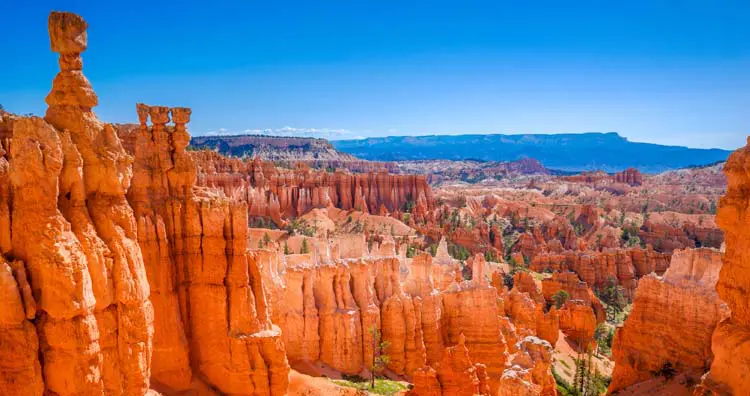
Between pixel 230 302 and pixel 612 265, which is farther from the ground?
pixel 230 302

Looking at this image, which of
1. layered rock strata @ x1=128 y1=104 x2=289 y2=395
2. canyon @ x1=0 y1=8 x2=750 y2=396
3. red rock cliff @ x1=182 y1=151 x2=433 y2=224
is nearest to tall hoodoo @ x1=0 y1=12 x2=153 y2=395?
canyon @ x1=0 y1=8 x2=750 y2=396

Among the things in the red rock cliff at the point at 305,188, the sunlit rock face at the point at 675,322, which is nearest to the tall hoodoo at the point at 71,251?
the sunlit rock face at the point at 675,322

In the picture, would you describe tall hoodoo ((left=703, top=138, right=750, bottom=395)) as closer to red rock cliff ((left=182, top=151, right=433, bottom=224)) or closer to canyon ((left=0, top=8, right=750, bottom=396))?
canyon ((left=0, top=8, right=750, bottom=396))

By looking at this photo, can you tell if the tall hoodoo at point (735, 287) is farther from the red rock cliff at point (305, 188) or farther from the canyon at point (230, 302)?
the red rock cliff at point (305, 188)

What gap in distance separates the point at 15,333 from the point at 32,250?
134cm

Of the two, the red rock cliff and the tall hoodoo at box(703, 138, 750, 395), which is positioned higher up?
the tall hoodoo at box(703, 138, 750, 395)

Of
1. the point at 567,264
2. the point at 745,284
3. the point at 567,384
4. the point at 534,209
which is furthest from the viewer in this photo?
the point at 534,209

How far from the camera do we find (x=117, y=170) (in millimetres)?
10641

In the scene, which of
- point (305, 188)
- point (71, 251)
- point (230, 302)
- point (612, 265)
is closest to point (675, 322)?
point (230, 302)

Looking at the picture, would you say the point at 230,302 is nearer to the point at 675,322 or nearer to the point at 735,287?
the point at 735,287

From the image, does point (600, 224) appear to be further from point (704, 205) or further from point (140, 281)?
point (140, 281)

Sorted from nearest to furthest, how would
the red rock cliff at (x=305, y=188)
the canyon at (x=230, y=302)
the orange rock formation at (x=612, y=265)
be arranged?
the canyon at (x=230, y=302)
the orange rock formation at (x=612, y=265)
the red rock cliff at (x=305, y=188)

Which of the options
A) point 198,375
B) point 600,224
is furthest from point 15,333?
point 600,224

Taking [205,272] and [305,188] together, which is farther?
[305,188]
